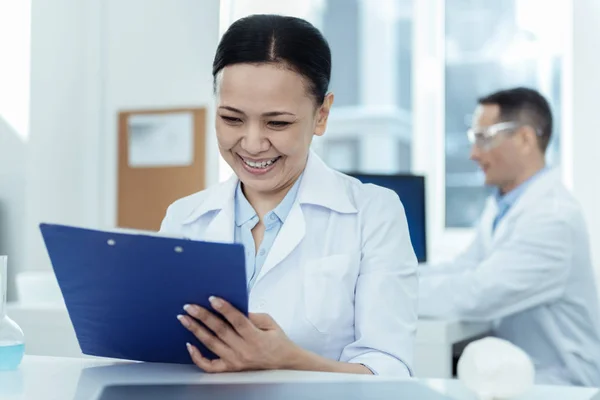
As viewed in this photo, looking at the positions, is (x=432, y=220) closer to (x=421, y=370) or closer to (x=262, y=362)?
(x=421, y=370)

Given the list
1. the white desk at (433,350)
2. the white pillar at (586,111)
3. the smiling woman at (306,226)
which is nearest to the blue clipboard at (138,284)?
the smiling woman at (306,226)

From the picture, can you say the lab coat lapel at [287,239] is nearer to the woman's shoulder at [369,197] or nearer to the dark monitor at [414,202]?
the woman's shoulder at [369,197]

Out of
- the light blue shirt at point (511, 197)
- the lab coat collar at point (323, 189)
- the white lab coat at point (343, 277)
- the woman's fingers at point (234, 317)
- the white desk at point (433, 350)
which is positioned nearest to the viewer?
the woman's fingers at point (234, 317)

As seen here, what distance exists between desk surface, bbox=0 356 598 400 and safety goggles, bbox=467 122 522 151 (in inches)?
80.6

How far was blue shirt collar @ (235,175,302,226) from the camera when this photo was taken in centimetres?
154

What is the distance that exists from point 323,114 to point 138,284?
605mm

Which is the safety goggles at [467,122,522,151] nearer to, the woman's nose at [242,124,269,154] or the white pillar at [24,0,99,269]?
the white pillar at [24,0,99,269]

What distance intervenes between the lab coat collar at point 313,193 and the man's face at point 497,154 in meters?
1.50

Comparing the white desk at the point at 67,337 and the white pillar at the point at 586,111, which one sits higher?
the white pillar at the point at 586,111

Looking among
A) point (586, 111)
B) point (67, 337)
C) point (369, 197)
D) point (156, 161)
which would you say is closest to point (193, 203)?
point (369, 197)

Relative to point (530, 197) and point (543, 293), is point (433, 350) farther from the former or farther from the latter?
point (530, 197)

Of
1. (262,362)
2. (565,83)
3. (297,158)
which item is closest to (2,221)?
(297,158)

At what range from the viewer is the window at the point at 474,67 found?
151 inches

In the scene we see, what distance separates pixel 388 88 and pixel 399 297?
7806 mm
